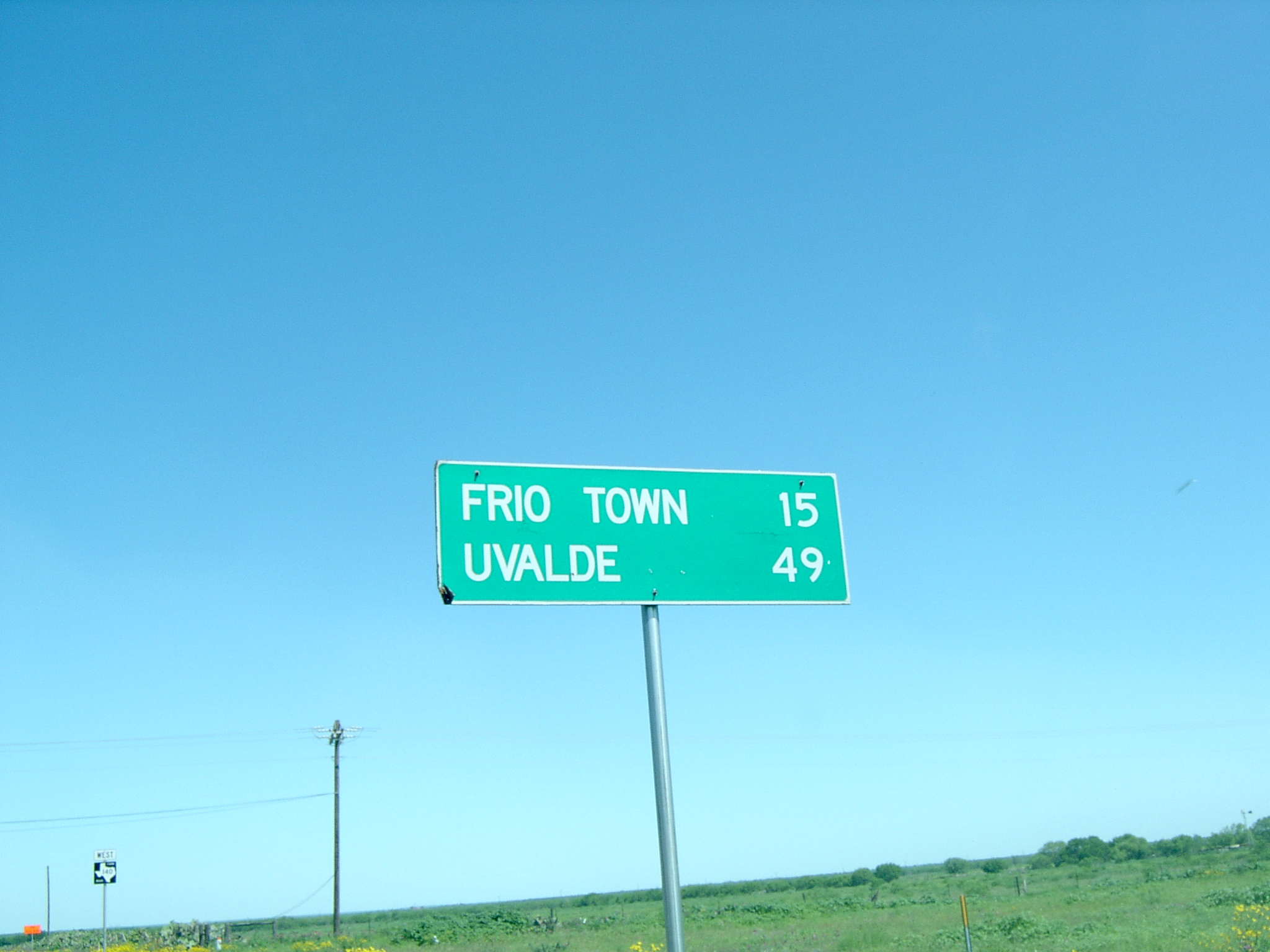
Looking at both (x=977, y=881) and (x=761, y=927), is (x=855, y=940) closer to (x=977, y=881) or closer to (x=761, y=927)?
(x=761, y=927)

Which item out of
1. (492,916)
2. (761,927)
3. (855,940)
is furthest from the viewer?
(492,916)

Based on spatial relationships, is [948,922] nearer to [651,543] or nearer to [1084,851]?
[651,543]

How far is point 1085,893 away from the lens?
47.9 m

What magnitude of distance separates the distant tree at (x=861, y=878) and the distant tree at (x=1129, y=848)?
2130cm

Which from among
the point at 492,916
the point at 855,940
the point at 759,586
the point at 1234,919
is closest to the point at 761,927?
the point at 855,940

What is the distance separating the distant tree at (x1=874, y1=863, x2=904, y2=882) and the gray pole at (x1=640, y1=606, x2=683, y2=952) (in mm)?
105659

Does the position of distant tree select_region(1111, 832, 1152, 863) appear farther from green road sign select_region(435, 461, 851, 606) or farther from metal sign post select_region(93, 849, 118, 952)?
green road sign select_region(435, 461, 851, 606)

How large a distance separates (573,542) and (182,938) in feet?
169

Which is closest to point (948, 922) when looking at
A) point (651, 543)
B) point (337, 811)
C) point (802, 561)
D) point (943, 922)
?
point (943, 922)

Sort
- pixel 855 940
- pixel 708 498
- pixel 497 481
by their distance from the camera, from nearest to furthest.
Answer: pixel 497 481 < pixel 708 498 < pixel 855 940

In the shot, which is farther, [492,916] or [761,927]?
[492,916]

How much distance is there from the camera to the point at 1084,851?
93.3 meters

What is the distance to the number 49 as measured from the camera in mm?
4809

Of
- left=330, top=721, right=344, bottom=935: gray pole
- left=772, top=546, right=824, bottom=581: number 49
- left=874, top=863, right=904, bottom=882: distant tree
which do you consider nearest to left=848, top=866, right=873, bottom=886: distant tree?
left=874, top=863, right=904, bottom=882: distant tree
